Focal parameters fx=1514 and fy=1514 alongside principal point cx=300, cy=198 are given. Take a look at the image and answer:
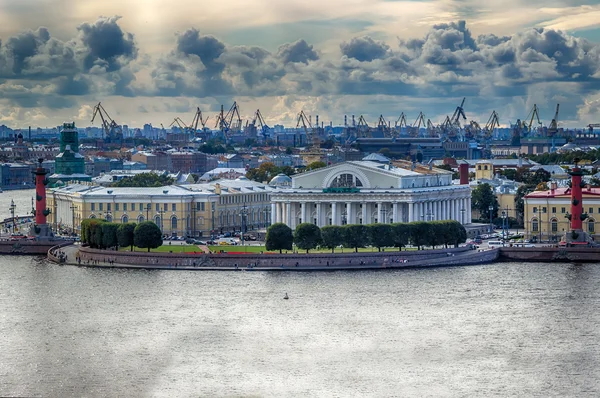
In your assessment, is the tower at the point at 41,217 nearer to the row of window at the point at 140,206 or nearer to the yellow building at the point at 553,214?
the row of window at the point at 140,206

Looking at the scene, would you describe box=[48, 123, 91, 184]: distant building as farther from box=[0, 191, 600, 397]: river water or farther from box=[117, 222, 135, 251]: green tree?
box=[0, 191, 600, 397]: river water

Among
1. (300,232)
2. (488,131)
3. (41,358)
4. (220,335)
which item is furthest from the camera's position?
(488,131)

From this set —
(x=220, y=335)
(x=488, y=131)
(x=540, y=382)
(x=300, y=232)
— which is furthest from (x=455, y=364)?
(x=488, y=131)

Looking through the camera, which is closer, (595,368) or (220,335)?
(595,368)

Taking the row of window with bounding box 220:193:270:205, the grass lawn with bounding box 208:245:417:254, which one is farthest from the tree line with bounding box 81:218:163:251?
the row of window with bounding box 220:193:270:205

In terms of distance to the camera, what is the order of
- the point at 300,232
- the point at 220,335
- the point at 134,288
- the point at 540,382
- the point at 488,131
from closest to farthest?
the point at 540,382
the point at 220,335
the point at 134,288
the point at 300,232
the point at 488,131

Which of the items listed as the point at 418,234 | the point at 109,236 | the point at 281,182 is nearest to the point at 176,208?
the point at 281,182

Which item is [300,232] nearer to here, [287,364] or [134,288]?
[134,288]
